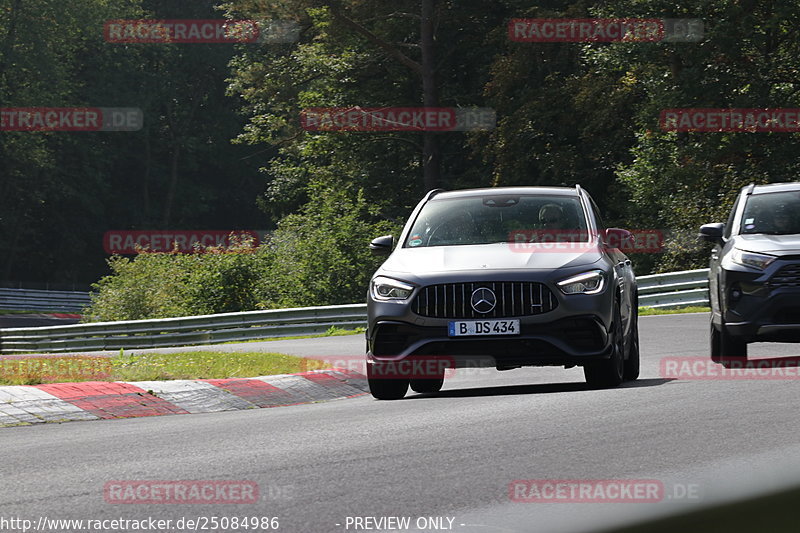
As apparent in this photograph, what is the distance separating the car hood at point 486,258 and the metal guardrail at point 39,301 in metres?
60.4

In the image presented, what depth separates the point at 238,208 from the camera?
3494 inches

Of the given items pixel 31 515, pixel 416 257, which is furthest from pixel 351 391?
pixel 31 515

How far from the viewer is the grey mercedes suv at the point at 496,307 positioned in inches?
400

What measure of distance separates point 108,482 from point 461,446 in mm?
2134

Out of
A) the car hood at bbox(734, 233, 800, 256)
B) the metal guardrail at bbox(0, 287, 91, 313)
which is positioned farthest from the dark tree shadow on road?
the metal guardrail at bbox(0, 287, 91, 313)

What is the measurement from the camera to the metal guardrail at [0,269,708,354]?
26797 millimetres

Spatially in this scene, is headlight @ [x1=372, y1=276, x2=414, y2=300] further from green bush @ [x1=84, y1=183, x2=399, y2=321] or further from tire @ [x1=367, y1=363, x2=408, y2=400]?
green bush @ [x1=84, y1=183, x2=399, y2=321]

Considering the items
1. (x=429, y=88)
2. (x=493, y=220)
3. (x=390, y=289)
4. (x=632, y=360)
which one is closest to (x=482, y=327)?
(x=390, y=289)

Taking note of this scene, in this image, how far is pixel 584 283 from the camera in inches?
408

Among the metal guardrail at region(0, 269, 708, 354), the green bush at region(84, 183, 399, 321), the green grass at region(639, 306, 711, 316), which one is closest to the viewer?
the green grass at region(639, 306, 711, 316)

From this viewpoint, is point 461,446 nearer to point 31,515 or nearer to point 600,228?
point 31,515

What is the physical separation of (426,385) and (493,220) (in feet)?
5.93

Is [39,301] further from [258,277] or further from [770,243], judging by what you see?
[770,243]

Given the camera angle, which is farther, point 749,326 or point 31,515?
point 749,326
